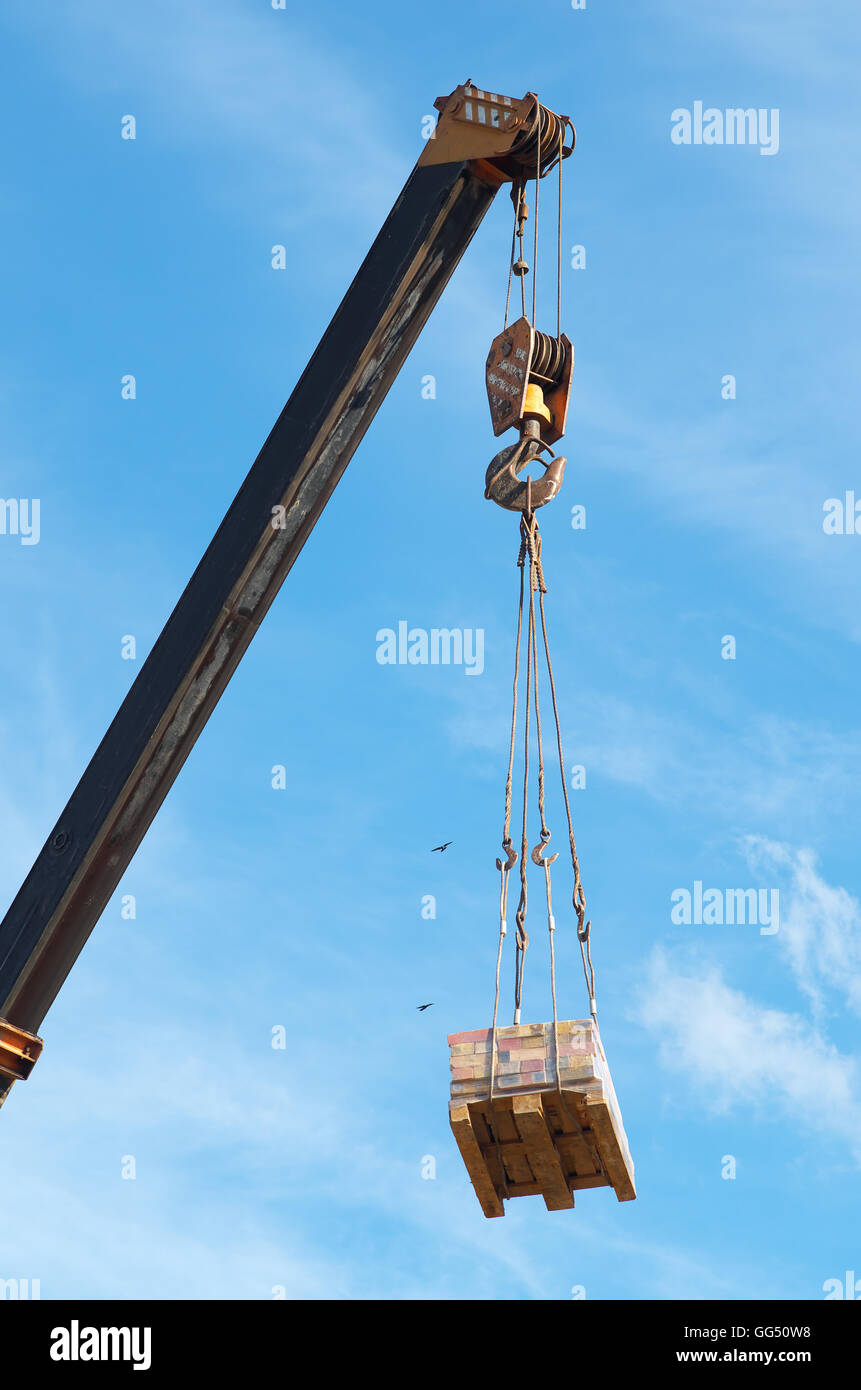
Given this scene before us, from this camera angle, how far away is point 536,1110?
10969 mm

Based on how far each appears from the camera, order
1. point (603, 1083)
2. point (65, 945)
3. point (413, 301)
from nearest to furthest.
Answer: point (603, 1083) → point (65, 945) → point (413, 301)

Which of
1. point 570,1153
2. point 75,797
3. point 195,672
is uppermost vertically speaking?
point 195,672

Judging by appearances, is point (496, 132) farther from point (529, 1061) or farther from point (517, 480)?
point (529, 1061)

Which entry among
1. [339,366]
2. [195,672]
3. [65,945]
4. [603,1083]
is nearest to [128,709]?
[195,672]

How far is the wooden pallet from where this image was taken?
10969mm

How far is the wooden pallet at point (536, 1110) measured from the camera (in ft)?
36.0

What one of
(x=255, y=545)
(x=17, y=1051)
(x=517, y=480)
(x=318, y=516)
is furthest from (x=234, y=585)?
(x=17, y=1051)

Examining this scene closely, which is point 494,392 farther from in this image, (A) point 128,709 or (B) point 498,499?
(A) point 128,709

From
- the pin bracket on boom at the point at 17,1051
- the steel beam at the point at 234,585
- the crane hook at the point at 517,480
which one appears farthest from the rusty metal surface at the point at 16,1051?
the crane hook at the point at 517,480

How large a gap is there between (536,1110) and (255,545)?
4.33m

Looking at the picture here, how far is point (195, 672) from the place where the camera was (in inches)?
502

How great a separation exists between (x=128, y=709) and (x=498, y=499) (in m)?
2.93

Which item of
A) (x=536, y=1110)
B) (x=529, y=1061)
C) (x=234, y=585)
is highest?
(x=234, y=585)

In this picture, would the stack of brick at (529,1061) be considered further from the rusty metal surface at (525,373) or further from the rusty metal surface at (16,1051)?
the rusty metal surface at (525,373)
